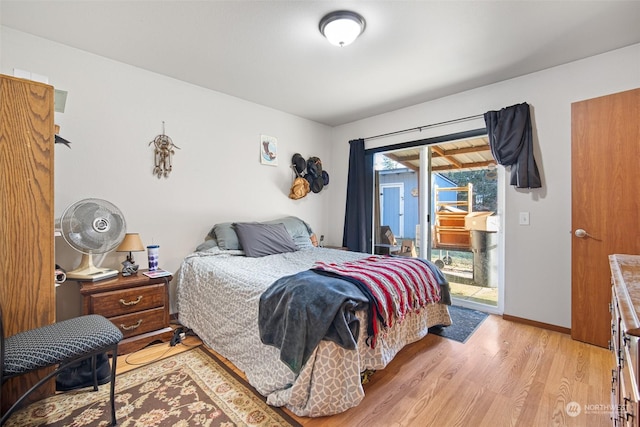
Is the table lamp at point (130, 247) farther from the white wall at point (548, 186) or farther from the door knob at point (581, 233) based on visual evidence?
the door knob at point (581, 233)

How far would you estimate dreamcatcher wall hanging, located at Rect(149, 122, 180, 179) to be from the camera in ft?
8.76

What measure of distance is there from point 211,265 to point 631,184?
3372 mm

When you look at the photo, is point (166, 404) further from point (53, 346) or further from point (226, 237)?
point (226, 237)

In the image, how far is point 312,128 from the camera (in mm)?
4160

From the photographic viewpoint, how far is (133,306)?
7.04 ft

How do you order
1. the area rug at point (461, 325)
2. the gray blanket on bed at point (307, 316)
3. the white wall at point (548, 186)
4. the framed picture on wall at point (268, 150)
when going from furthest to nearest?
1. the framed picture on wall at point (268, 150)
2. the area rug at point (461, 325)
3. the white wall at point (548, 186)
4. the gray blanket on bed at point (307, 316)

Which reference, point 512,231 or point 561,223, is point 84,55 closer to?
point 512,231

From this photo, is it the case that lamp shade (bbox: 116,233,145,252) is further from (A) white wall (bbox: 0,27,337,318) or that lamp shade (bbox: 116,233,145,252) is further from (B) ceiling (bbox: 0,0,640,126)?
(B) ceiling (bbox: 0,0,640,126)

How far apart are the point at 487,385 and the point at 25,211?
9.38 feet

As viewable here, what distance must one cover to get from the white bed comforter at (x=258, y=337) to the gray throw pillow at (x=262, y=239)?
0.36 feet

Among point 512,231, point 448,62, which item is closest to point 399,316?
point 512,231

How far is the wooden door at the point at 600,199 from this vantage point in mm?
2121

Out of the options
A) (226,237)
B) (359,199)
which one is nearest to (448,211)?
(359,199)

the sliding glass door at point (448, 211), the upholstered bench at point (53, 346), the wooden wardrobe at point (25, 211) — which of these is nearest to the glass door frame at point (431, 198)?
the sliding glass door at point (448, 211)
